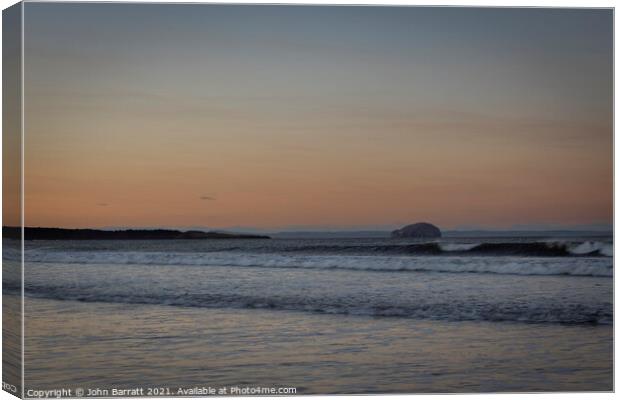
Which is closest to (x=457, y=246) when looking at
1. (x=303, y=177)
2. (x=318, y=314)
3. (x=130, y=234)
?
(x=318, y=314)

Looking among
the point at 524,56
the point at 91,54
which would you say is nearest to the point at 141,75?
the point at 91,54

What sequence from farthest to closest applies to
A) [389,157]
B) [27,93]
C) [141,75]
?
[389,157], [141,75], [27,93]

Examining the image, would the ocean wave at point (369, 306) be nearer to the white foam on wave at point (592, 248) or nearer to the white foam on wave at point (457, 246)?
the white foam on wave at point (592, 248)

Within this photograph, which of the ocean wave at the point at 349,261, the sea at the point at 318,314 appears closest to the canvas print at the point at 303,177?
the sea at the point at 318,314

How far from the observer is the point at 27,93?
621 centimetres

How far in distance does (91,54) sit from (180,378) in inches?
81.9

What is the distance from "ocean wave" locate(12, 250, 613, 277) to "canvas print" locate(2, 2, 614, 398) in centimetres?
18

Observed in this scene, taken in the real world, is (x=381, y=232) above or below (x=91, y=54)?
below

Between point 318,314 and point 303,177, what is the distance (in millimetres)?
1016

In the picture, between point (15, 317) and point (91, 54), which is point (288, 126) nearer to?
point (91, 54)

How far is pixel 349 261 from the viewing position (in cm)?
827

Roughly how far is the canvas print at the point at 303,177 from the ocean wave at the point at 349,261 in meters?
0.18

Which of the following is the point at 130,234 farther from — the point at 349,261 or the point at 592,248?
the point at 592,248

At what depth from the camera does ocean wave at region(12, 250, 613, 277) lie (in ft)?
25.7
